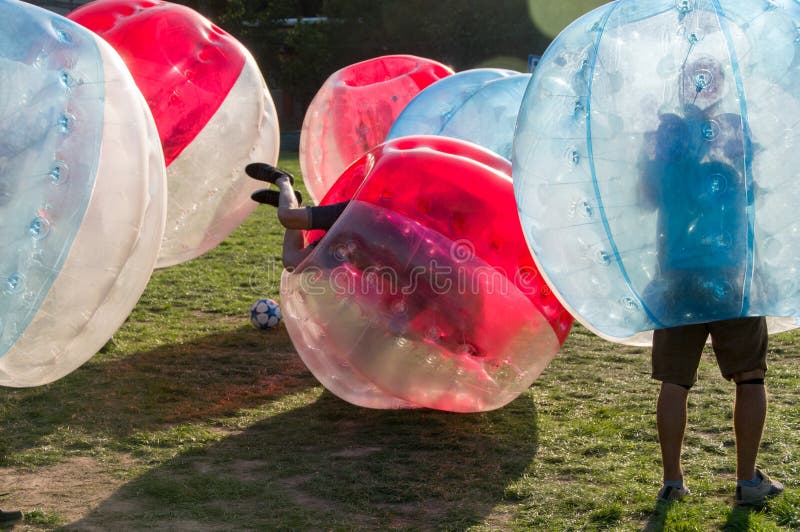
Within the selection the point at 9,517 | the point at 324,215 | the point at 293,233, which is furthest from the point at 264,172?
the point at 9,517

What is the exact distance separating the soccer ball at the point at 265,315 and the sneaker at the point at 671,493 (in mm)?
3560

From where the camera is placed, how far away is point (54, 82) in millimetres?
3928

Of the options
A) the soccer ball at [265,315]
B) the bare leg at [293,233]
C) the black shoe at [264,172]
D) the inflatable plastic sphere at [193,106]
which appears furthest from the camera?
the soccer ball at [265,315]

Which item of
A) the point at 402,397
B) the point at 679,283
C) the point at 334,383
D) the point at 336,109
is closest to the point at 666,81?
the point at 679,283

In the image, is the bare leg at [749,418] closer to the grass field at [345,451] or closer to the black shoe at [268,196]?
the grass field at [345,451]

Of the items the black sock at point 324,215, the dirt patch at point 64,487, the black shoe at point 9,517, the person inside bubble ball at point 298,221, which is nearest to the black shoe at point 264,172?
the person inside bubble ball at point 298,221

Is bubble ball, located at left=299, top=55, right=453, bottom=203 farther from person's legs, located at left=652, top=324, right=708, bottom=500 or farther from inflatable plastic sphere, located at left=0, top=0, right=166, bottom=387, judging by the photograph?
person's legs, located at left=652, top=324, right=708, bottom=500

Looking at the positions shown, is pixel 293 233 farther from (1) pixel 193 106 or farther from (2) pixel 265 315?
(2) pixel 265 315

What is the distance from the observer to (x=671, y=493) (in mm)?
3930

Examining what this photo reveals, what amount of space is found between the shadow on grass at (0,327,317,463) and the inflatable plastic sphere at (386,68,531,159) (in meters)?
1.83

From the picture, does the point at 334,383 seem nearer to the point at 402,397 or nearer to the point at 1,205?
the point at 402,397

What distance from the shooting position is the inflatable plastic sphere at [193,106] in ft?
19.1

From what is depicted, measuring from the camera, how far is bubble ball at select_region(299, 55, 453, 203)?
314 inches

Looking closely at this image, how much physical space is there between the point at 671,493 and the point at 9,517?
8.95 ft
